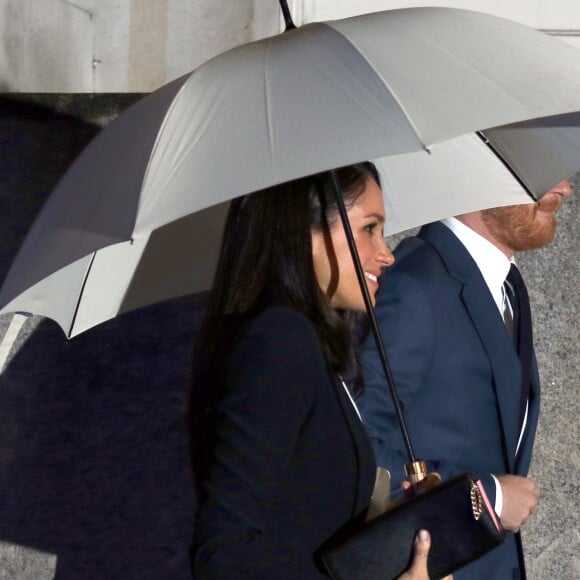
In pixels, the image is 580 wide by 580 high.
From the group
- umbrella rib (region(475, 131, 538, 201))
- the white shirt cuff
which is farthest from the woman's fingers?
umbrella rib (region(475, 131, 538, 201))

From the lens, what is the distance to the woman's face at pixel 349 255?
9.16 ft

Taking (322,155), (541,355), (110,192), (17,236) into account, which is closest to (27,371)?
(17,236)

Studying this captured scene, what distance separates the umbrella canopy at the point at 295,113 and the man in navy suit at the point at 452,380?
790mm

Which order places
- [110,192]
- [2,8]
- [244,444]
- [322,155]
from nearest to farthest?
[244,444] < [322,155] < [110,192] < [2,8]

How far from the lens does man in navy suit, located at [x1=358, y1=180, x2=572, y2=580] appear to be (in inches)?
137

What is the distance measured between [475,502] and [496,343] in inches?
42.3

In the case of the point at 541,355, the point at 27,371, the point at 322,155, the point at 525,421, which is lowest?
the point at 27,371

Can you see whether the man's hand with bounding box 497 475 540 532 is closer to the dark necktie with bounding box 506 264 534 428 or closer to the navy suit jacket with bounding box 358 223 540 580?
the navy suit jacket with bounding box 358 223 540 580

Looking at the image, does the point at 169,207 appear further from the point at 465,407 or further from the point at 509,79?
the point at 465,407

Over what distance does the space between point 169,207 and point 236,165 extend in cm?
16

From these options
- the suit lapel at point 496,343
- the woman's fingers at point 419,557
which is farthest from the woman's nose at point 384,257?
the suit lapel at point 496,343

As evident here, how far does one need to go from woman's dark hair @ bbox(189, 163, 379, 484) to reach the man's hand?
0.55 metres

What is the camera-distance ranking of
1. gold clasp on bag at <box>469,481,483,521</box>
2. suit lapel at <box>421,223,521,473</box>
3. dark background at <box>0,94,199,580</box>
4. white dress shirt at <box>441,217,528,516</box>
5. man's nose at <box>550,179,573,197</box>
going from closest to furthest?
gold clasp on bag at <box>469,481,483,521</box>
suit lapel at <box>421,223,521,473</box>
white dress shirt at <box>441,217,528,516</box>
man's nose at <box>550,179,573,197</box>
dark background at <box>0,94,199,580</box>

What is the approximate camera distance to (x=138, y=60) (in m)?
6.97
